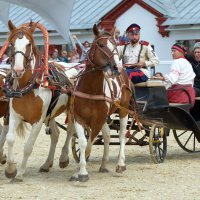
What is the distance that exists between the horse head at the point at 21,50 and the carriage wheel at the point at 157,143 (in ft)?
8.16

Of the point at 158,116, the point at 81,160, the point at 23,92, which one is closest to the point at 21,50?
the point at 23,92

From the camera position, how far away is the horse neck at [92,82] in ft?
34.1

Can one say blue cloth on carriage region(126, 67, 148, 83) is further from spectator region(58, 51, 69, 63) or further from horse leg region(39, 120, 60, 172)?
spectator region(58, 51, 69, 63)

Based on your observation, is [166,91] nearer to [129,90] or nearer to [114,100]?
[129,90]

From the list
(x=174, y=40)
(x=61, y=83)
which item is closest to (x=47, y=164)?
(x=61, y=83)

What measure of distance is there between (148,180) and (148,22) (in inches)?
717

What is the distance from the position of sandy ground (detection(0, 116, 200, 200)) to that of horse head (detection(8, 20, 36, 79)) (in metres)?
1.49

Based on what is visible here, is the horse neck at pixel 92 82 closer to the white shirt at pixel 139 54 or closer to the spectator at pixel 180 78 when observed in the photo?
the white shirt at pixel 139 54

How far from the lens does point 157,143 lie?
39.5ft

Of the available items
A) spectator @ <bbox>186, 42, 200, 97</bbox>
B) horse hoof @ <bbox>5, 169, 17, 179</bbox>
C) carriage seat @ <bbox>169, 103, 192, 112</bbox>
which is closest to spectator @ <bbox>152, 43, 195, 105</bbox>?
carriage seat @ <bbox>169, 103, 192, 112</bbox>

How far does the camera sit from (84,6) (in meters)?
31.0

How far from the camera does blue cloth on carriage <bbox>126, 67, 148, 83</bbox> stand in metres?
12.0

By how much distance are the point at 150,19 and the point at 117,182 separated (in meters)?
18.4

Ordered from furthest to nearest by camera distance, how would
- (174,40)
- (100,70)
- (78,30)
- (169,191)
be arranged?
1. (78,30)
2. (174,40)
3. (100,70)
4. (169,191)
